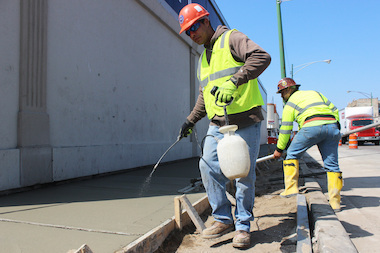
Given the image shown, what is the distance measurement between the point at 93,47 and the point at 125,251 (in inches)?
191

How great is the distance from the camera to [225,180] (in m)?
2.84

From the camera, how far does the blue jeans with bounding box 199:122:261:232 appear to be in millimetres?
2611

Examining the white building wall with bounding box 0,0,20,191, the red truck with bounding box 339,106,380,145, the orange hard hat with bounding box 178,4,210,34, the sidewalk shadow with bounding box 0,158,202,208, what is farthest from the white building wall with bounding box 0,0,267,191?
the red truck with bounding box 339,106,380,145

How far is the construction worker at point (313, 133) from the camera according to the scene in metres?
4.01

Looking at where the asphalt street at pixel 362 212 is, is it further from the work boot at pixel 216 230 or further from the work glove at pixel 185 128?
the work glove at pixel 185 128

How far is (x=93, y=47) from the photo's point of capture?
237 inches

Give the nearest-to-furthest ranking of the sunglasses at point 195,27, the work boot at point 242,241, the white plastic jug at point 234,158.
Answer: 1. the white plastic jug at point 234,158
2. the work boot at point 242,241
3. the sunglasses at point 195,27

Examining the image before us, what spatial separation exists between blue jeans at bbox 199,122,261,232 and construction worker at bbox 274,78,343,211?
5.68 feet

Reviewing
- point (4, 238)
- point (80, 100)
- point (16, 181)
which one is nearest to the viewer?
point (4, 238)

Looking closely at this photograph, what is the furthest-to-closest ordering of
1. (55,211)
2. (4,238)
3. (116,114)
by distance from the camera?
(116,114)
(55,211)
(4,238)

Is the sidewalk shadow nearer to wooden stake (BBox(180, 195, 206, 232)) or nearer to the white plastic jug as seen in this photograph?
wooden stake (BBox(180, 195, 206, 232))

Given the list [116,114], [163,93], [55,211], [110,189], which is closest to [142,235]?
[55,211]

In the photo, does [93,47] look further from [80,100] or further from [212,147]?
[212,147]

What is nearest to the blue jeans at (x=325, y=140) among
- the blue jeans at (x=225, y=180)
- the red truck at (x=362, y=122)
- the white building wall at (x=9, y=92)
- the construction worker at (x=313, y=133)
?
the construction worker at (x=313, y=133)
